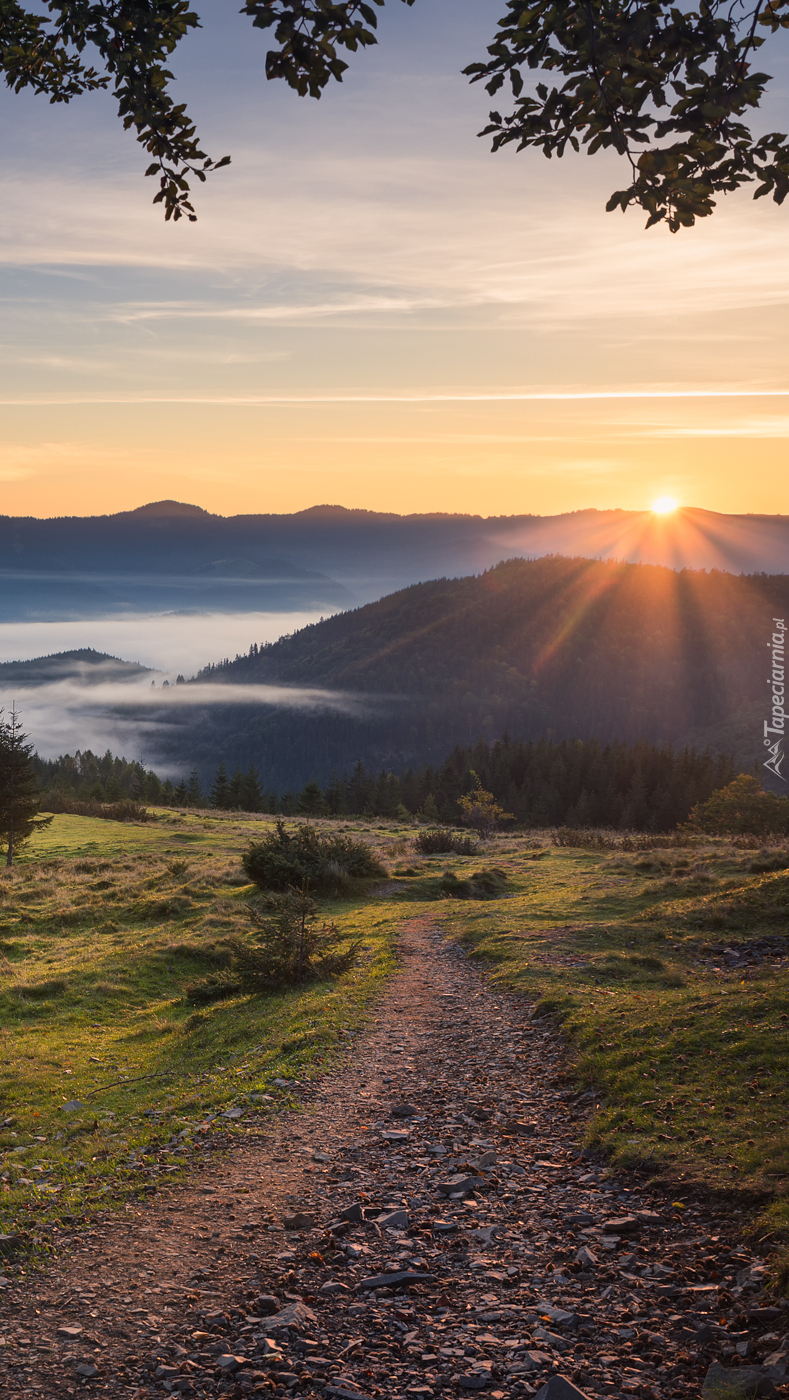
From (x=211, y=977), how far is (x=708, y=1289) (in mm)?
13976

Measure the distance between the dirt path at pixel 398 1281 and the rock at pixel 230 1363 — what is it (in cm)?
2

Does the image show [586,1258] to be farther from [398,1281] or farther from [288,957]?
[288,957]

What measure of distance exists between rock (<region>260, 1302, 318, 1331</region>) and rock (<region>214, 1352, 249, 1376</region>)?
1.21 feet

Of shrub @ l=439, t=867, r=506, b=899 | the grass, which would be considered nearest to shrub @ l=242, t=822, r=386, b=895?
the grass

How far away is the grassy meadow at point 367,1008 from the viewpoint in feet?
27.1

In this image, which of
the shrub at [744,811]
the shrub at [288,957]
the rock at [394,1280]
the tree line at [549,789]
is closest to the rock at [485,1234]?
the rock at [394,1280]

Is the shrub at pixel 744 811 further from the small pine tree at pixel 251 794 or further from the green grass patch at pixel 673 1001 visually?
the small pine tree at pixel 251 794

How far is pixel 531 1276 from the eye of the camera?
237 inches

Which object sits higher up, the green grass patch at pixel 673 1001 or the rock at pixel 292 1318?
the rock at pixel 292 1318

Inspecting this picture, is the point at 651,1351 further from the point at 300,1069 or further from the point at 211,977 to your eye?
the point at 211,977

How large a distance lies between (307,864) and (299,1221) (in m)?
24.2

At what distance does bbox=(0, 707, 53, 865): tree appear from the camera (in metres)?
45.1

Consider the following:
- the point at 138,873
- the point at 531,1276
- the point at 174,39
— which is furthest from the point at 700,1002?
the point at 138,873

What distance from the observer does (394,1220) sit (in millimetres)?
7016
